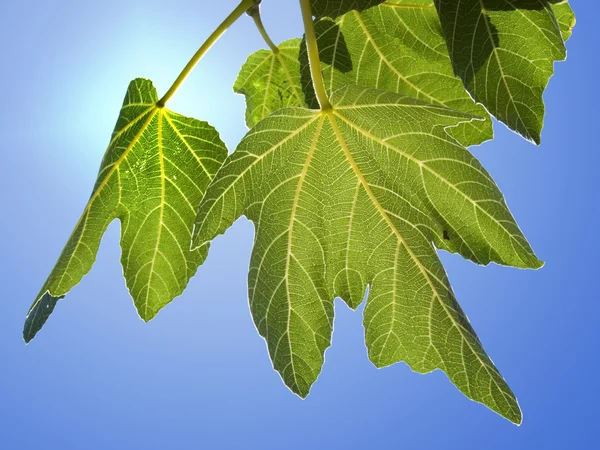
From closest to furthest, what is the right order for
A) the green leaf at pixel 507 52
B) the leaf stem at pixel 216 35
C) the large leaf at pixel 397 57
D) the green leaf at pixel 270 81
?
the green leaf at pixel 507 52 < the leaf stem at pixel 216 35 < the large leaf at pixel 397 57 < the green leaf at pixel 270 81

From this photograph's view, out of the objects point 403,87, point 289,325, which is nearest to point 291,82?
point 403,87

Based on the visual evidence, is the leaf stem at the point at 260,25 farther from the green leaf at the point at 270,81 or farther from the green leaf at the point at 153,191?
the green leaf at the point at 153,191

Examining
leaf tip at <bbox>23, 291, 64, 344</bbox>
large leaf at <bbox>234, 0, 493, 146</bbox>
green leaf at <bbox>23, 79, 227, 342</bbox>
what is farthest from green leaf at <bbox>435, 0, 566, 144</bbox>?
leaf tip at <bbox>23, 291, 64, 344</bbox>

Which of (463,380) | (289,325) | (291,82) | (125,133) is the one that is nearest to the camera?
(463,380)

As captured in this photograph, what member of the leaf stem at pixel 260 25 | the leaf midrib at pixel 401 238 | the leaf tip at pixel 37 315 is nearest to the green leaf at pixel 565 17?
the leaf midrib at pixel 401 238

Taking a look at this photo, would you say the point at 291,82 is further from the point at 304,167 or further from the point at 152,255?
the point at 152,255

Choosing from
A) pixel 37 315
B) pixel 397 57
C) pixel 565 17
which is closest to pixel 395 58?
pixel 397 57

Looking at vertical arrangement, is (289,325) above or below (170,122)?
below

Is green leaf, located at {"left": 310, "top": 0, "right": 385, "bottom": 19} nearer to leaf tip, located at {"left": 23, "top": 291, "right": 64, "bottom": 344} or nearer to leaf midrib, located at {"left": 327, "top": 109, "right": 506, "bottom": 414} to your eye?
leaf midrib, located at {"left": 327, "top": 109, "right": 506, "bottom": 414}
